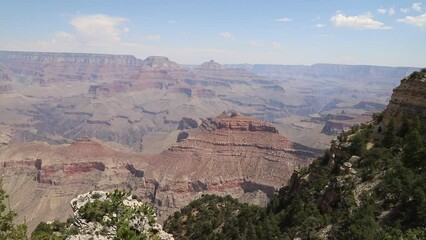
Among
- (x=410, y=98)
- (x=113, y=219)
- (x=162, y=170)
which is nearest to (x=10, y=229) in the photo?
(x=113, y=219)

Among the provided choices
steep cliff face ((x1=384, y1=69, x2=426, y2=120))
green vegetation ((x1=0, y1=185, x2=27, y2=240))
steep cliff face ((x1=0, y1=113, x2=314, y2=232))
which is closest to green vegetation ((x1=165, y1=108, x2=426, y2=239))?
steep cliff face ((x1=384, y1=69, x2=426, y2=120))

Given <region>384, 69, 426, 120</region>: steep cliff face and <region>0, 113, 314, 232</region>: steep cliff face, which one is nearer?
<region>384, 69, 426, 120</region>: steep cliff face

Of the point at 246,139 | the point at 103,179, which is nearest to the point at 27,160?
the point at 103,179

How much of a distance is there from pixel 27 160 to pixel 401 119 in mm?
157364

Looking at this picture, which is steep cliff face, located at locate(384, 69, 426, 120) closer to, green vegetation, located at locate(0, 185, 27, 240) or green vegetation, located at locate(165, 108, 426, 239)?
green vegetation, located at locate(165, 108, 426, 239)

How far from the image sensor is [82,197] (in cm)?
3431

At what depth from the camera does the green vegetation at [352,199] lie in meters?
28.5

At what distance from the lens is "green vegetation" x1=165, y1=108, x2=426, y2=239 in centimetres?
2845

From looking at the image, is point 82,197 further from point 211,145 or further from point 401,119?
point 211,145

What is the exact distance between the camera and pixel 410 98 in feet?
141

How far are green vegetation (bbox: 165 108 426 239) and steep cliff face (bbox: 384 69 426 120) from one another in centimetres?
119

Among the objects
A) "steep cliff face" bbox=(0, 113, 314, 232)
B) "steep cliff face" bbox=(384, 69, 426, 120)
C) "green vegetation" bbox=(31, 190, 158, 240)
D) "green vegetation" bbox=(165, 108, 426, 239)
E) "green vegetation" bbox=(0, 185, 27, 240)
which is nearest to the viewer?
"green vegetation" bbox=(0, 185, 27, 240)

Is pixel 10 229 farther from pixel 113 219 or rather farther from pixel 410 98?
pixel 410 98

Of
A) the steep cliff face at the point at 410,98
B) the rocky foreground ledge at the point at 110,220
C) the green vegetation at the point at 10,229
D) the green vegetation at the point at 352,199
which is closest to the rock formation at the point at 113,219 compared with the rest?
the rocky foreground ledge at the point at 110,220
